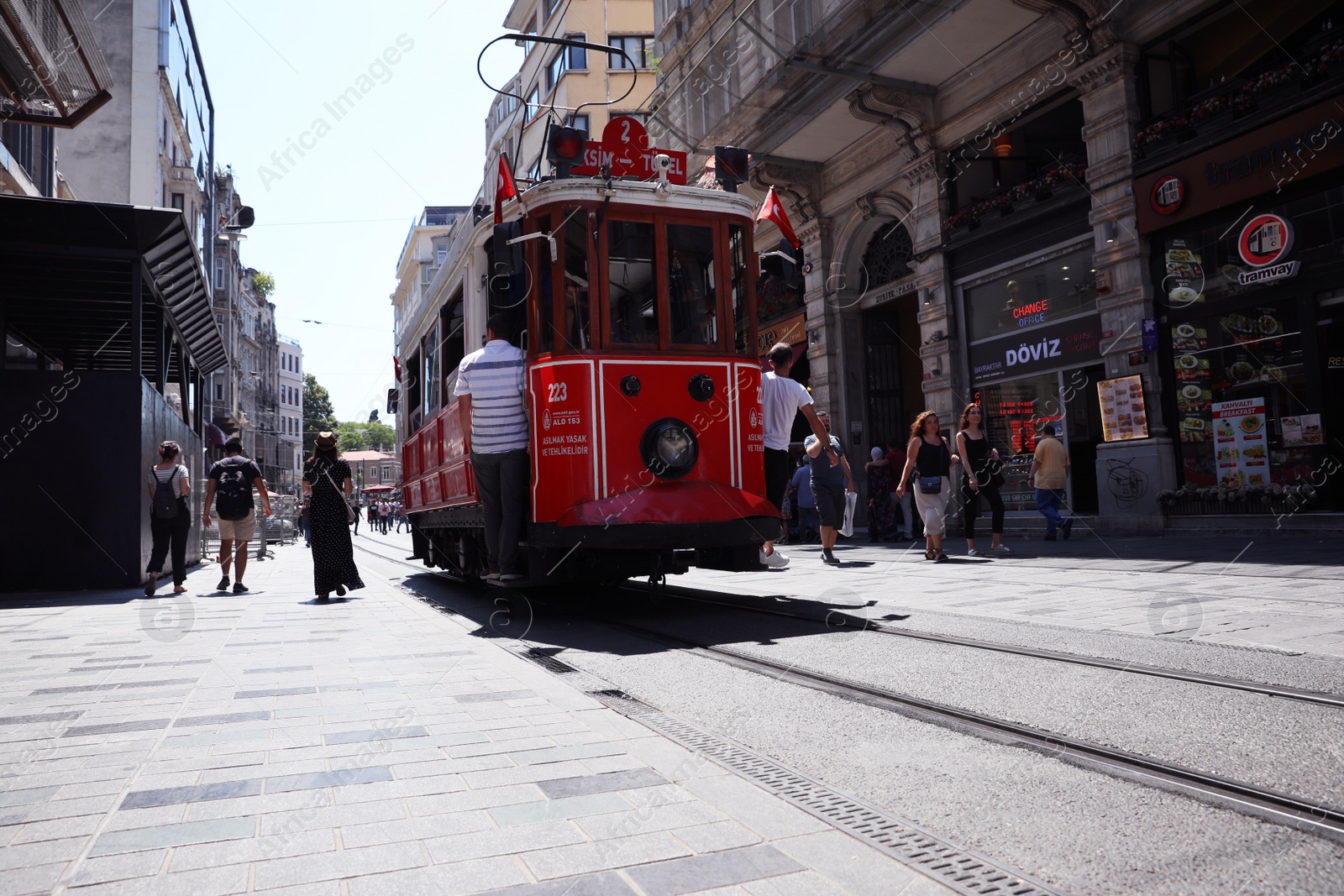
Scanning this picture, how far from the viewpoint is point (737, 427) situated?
809 cm

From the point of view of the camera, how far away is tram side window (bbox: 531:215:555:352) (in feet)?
25.5

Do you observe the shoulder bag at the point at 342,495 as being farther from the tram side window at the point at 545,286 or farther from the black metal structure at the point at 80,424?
the tram side window at the point at 545,286

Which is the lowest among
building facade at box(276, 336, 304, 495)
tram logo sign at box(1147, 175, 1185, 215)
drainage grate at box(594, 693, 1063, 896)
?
drainage grate at box(594, 693, 1063, 896)

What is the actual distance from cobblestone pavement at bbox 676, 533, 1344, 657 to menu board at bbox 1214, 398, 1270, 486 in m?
0.95

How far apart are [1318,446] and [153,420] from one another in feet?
47.6

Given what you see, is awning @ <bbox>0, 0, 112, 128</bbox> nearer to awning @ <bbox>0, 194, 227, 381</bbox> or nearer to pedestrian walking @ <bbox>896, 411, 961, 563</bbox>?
awning @ <bbox>0, 194, 227, 381</bbox>

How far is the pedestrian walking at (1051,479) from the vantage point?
13938mm

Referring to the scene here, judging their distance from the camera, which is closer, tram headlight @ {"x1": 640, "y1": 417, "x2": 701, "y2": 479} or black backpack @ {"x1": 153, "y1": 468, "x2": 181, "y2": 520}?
tram headlight @ {"x1": 640, "y1": 417, "x2": 701, "y2": 479}

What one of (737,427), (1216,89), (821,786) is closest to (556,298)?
(737,427)

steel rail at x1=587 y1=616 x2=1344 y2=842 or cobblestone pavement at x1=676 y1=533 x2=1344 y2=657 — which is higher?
cobblestone pavement at x1=676 y1=533 x2=1344 y2=657

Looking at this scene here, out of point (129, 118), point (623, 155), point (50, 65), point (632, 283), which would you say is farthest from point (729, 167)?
point (129, 118)

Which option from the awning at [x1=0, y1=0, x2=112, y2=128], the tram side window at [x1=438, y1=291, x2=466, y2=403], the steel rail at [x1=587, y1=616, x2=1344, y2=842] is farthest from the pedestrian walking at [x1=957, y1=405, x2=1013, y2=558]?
the awning at [x1=0, y1=0, x2=112, y2=128]

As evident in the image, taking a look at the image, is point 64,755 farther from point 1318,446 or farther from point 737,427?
point 1318,446

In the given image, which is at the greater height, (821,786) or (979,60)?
(979,60)
